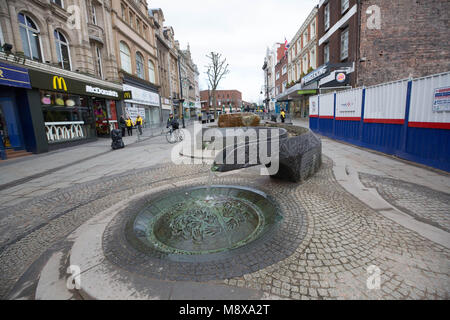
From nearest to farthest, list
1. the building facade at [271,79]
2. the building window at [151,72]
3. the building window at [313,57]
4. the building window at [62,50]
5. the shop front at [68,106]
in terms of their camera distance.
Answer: the shop front at [68,106]
the building window at [62,50]
the building window at [313,57]
the building window at [151,72]
the building facade at [271,79]

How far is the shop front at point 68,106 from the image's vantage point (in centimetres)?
1124

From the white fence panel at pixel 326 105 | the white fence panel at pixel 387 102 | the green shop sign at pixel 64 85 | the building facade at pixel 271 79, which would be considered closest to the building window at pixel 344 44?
the white fence panel at pixel 326 105

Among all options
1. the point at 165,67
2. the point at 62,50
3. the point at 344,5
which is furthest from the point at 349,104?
the point at 165,67

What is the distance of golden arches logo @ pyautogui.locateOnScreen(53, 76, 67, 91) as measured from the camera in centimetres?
1168

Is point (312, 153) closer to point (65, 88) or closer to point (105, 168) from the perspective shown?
point (105, 168)

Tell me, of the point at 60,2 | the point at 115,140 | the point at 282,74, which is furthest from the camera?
the point at 282,74

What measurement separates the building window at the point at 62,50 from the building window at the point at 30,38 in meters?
1.51

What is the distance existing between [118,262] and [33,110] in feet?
41.3

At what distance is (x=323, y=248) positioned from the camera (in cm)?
238

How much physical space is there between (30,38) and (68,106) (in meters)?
3.82

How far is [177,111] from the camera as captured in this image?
141ft

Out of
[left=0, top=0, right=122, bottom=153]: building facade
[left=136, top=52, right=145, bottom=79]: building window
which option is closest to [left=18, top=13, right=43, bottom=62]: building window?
[left=0, top=0, right=122, bottom=153]: building facade

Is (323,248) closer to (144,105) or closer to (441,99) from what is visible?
(441,99)

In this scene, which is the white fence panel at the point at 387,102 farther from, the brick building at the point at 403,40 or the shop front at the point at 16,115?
the shop front at the point at 16,115
